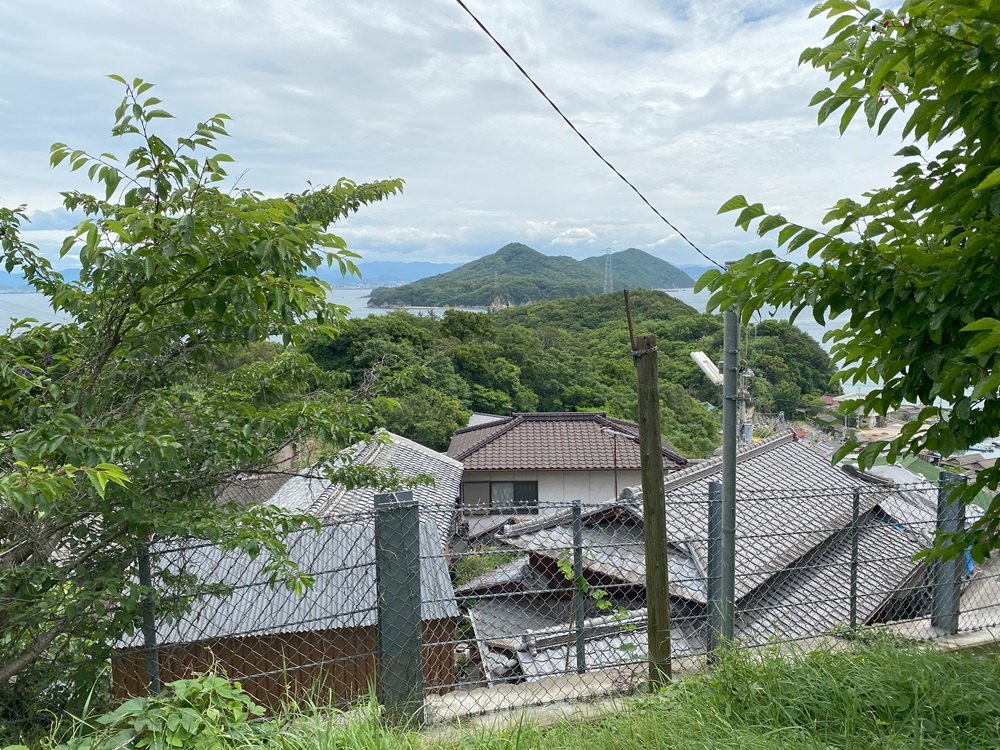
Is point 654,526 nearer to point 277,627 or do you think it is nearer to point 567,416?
point 277,627

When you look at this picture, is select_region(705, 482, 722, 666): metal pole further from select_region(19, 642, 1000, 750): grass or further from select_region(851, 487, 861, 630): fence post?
select_region(851, 487, 861, 630): fence post

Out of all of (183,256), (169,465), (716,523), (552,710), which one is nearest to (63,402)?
(169,465)

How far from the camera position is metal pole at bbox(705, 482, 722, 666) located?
3.52 meters

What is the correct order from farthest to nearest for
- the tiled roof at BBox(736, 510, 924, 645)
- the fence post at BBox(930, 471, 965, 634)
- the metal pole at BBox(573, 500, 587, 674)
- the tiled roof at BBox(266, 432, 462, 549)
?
the tiled roof at BBox(266, 432, 462, 549) → the tiled roof at BBox(736, 510, 924, 645) → the fence post at BBox(930, 471, 965, 634) → the metal pole at BBox(573, 500, 587, 674)

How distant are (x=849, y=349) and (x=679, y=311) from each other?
102ft

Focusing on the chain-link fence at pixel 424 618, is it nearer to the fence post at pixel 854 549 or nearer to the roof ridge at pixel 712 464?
the fence post at pixel 854 549

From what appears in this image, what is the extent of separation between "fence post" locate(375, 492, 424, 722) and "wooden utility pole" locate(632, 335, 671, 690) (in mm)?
1105

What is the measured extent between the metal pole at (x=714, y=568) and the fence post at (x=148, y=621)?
264 cm

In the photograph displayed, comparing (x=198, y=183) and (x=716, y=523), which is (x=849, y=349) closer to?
(x=716, y=523)

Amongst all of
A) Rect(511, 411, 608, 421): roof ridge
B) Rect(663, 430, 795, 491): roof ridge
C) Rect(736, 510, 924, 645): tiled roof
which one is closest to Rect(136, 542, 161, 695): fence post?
Rect(736, 510, 924, 645): tiled roof

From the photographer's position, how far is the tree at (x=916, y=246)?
5.77 ft

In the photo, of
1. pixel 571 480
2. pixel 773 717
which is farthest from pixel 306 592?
pixel 571 480

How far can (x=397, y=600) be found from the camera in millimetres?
3107

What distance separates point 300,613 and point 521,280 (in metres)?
62.7
